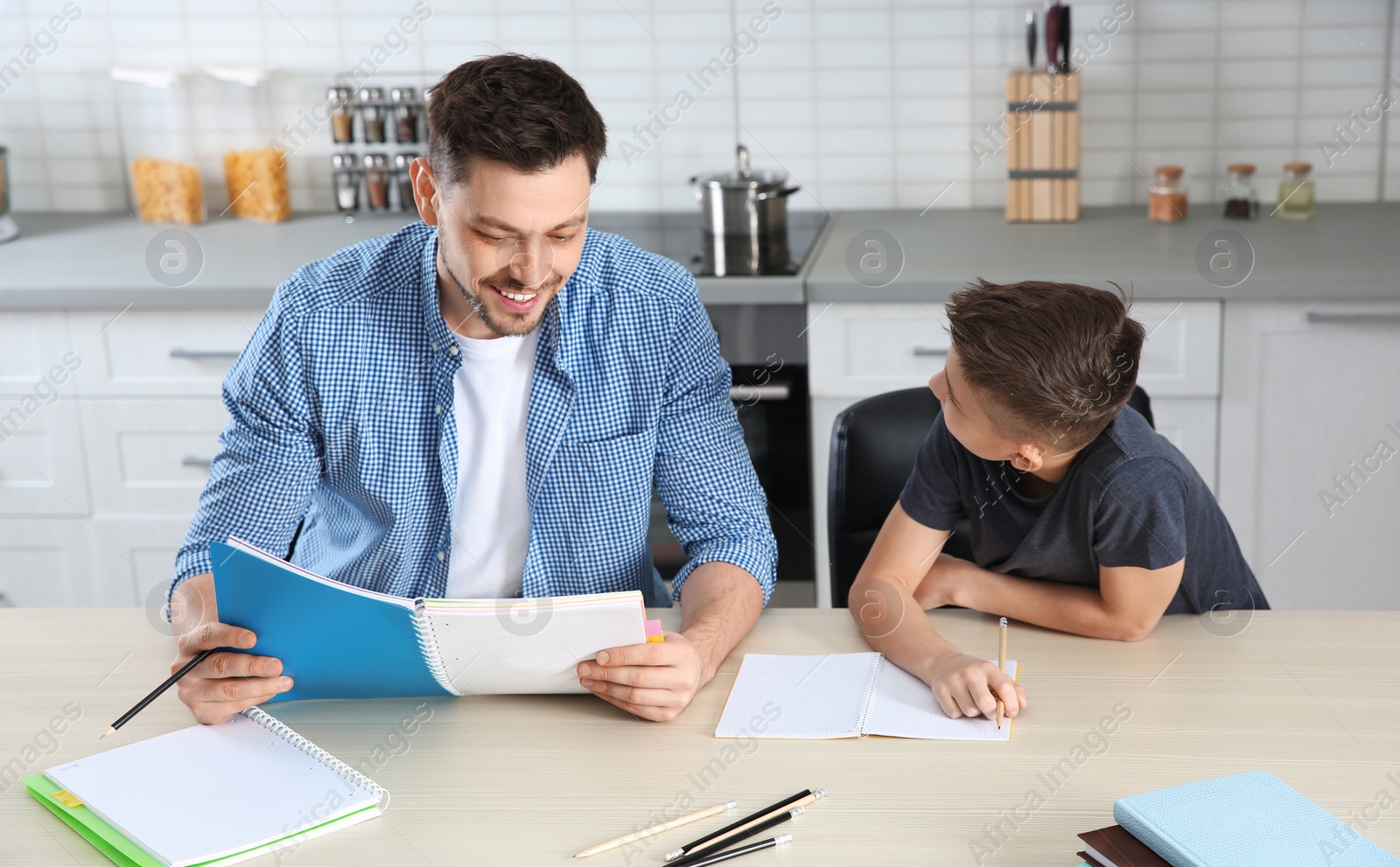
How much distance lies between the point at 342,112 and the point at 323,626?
1.98 meters

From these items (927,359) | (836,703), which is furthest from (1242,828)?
(927,359)

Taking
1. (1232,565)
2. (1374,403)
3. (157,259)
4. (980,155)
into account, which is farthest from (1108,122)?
(157,259)

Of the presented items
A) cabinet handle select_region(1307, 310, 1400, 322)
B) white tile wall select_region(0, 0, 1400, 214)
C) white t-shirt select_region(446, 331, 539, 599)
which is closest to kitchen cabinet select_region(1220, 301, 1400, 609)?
cabinet handle select_region(1307, 310, 1400, 322)

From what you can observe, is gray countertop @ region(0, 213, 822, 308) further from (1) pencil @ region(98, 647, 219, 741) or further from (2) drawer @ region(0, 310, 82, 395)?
(1) pencil @ region(98, 647, 219, 741)

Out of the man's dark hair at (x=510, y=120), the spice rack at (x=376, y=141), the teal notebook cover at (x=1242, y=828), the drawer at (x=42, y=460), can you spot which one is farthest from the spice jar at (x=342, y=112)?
the teal notebook cover at (x=1242, y=828)

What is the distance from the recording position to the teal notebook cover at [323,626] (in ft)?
3.84

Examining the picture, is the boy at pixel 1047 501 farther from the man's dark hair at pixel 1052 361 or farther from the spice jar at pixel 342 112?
the spice jar at pixel 342 112

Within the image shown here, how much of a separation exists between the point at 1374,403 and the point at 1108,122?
0.86m

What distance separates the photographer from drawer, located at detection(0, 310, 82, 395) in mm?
2443

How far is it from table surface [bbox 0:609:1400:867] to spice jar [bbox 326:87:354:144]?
1.78 metres

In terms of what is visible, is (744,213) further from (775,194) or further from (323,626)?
(323,626)

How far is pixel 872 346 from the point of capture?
7.64ft

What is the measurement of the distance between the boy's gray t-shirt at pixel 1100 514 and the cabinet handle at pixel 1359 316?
34.3 inches

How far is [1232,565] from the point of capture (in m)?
1.45
